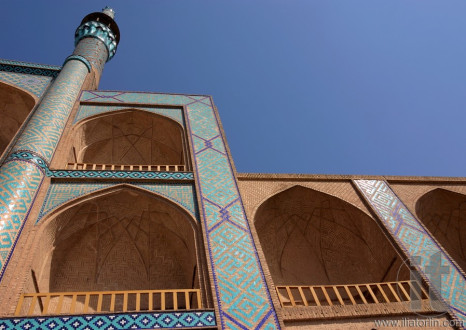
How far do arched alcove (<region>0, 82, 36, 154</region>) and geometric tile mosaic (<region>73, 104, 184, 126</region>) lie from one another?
1.07 metres

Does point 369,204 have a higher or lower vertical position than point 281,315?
higher

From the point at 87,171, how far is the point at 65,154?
75 centimetres

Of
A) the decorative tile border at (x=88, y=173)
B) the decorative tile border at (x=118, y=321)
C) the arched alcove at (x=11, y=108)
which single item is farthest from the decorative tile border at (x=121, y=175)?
the arched alcove at (x=11, y=108)

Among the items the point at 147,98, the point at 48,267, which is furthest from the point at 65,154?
the point at 147,98

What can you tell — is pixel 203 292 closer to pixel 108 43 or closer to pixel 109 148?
pixel 109 148

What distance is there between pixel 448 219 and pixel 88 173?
5441 millimetres

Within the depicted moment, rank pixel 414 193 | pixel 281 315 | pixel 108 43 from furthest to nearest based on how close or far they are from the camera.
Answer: pixel 108 43, pixel 414 193, pixel 281 315

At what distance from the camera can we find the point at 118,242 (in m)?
5.72

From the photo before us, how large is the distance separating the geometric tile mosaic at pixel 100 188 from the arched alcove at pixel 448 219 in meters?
3.57

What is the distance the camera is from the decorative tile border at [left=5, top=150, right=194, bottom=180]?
514 centimetres

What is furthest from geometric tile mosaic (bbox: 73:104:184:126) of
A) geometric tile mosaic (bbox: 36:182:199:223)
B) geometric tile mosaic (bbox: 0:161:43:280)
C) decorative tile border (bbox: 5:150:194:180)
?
geometric tile mosaic (bbox: 0:161:43:280)

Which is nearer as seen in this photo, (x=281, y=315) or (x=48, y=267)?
(x=281, y=315)

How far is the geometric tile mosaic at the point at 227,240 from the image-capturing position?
12.4 feet

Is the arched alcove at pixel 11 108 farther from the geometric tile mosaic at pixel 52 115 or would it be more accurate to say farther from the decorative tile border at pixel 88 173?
the decorative tile border at pixel 88 173
